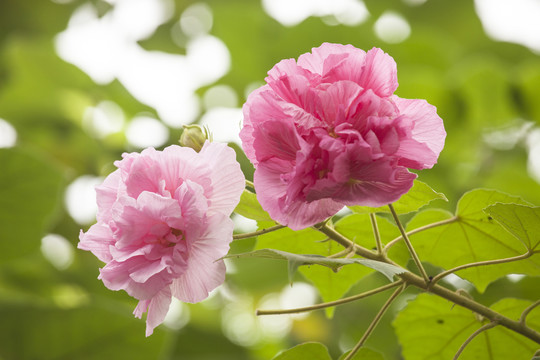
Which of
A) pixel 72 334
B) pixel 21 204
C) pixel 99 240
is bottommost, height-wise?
pixel 72 334

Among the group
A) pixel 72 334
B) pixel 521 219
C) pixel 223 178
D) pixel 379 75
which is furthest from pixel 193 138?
pixel 72 334

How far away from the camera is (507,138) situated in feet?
5.28

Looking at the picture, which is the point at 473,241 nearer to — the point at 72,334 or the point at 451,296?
the point at 451,296

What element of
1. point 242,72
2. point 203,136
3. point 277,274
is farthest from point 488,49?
point 203,136

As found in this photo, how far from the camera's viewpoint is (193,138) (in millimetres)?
594

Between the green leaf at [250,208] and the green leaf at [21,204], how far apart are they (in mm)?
662

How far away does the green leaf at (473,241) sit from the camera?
67cm

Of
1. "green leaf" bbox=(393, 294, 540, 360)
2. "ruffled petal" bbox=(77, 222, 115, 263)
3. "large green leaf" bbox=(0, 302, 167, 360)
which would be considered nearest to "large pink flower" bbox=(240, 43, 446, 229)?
"ruffled petal" bbox=(77, 222, 115, 263)

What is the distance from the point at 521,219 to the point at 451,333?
210 millimetres

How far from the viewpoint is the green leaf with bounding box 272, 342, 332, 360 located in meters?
0.63

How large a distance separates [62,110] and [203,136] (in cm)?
136

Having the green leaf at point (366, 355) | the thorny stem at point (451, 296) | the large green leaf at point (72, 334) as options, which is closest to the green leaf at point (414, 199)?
the thorny stem at point (451, 296)

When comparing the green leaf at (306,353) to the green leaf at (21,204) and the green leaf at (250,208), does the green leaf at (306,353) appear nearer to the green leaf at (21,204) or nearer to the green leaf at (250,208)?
the green leaf at (250,208)

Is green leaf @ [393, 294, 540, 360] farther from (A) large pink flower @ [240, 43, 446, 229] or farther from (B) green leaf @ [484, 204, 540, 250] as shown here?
(A) large pink flower @ [240, 43, 446, 229]
